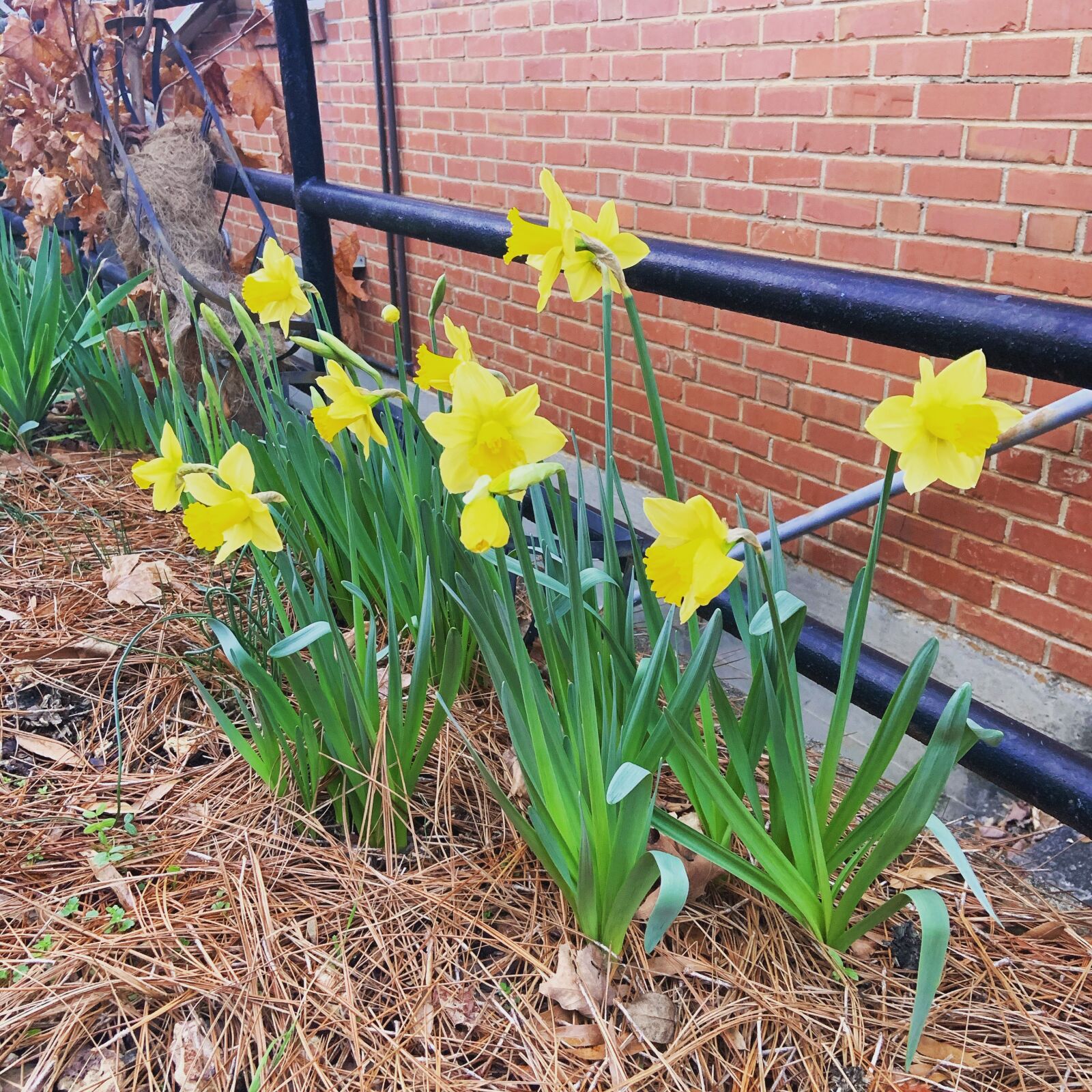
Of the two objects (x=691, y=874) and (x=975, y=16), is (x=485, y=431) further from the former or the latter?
(x=975, y=16)

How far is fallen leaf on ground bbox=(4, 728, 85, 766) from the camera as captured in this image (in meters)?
1.44

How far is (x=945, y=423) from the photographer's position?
0.79 metres

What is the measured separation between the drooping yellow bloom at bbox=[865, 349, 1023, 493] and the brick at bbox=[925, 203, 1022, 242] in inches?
55.5

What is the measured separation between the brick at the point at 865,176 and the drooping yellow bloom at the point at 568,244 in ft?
4.92

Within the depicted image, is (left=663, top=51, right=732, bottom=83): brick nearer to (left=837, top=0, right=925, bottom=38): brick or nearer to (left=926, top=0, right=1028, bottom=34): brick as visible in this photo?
(left=837, top=0, right=925, bottom=38): brick

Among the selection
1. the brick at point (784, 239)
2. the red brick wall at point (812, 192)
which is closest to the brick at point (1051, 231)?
the red brick wall at point (812, 192)

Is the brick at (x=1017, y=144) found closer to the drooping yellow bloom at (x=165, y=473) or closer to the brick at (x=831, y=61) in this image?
the brick at (x=831, y=61)

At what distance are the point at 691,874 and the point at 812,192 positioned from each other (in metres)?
1.92

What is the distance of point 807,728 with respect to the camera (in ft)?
8.09

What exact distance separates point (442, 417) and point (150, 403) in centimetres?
201

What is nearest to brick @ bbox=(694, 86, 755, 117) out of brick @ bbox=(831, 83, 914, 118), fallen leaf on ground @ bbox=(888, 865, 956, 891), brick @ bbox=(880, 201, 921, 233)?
brick @ bbox=(831, 83, 914, 118)

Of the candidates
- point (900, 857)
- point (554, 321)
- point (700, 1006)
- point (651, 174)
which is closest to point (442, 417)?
point (700, 1006)

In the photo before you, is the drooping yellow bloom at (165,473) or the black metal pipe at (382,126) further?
the black metal pipe at (382,126)

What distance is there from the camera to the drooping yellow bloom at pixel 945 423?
2.56 ft
